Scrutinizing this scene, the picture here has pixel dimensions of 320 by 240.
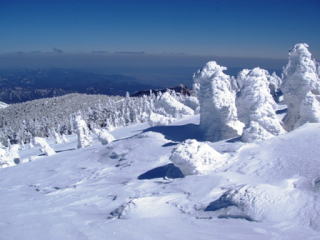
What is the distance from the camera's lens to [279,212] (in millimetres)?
16359

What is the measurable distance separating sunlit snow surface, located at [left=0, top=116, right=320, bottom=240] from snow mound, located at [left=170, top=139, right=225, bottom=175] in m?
0.59

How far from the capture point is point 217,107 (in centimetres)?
3397

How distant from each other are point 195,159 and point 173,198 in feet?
12.0

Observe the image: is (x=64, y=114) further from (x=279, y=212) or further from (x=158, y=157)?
(x=279, y=212)

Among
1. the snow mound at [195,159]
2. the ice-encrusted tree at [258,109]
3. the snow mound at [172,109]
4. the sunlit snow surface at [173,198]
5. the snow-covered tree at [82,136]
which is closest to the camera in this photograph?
the sunlit snow surface at [173,198]

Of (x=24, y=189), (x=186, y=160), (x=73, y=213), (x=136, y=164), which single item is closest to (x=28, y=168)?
(x=24, y=189)

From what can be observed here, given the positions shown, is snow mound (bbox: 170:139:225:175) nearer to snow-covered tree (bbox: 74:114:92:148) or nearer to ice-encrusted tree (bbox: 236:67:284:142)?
ice-encrusted tree (bbox: 236:67:284:142)

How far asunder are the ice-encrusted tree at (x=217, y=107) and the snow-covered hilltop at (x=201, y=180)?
4.0 inches

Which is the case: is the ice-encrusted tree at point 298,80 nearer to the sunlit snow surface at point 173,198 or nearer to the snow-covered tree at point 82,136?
the sunlit snow surface at point 173,198

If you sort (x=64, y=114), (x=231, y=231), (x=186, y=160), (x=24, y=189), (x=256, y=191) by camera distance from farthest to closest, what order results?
(x=64, y=114) < (x=24, y=189) < (x=186, y=160) < (x=256, y=191) < (x=231, y=231)

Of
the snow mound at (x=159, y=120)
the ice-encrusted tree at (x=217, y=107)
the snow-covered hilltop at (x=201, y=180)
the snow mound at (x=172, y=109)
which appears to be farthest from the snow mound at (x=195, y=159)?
the snow mound at (x=172, y=109)

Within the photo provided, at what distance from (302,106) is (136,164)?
1481 cm

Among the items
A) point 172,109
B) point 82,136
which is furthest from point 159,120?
point 172,109

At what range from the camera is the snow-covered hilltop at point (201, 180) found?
16391 millimetres
